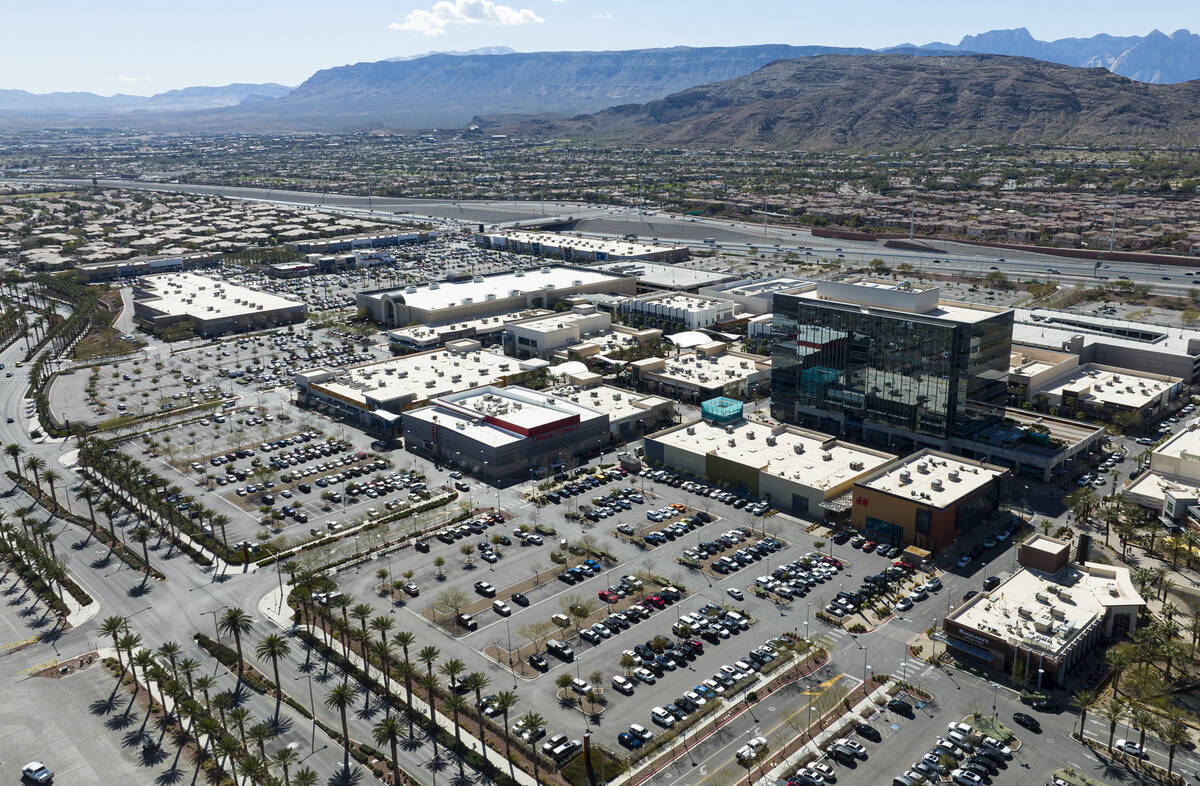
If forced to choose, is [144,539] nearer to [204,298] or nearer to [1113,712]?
[1113,712]

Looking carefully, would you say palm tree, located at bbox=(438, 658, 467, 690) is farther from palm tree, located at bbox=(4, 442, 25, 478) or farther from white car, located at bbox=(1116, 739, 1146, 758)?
palm tree, located at bbox=(4, 442, 25, 478)

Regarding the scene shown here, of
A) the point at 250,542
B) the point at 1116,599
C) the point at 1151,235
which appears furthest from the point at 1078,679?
the point at 1151,235

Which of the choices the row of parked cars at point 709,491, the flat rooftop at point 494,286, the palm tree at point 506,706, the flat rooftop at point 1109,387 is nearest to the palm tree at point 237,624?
the palm tree at point 506,706

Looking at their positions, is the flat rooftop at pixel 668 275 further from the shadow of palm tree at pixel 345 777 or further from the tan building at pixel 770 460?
the shadow of palm tree at pixel 345 777

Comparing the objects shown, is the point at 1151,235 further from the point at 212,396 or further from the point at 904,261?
the point at 212,396

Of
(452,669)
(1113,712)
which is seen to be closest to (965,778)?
(1113,712)

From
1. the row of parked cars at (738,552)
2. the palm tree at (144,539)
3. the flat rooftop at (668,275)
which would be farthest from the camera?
the flat rooftop at (668,275)
